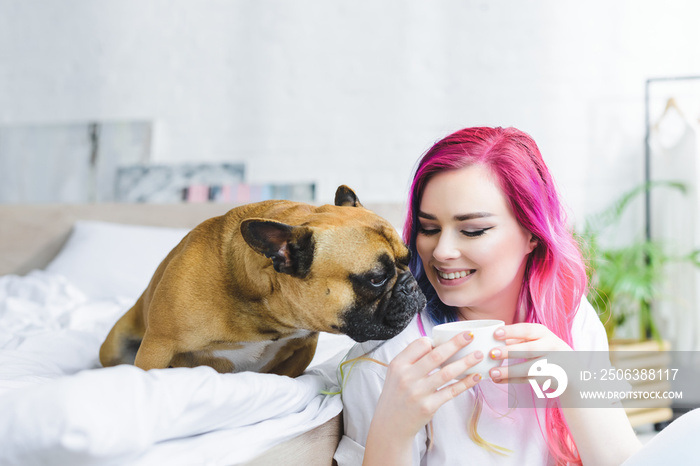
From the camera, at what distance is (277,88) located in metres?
3.29

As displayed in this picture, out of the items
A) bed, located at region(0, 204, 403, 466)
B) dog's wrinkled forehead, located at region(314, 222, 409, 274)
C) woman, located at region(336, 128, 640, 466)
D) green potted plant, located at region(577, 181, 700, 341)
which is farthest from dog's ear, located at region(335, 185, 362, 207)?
green potted plant, located at region(577, 181, 700, 341)

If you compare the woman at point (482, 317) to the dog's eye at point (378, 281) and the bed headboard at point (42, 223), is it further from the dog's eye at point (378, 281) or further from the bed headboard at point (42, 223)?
the bed headboard at point (42, 223)

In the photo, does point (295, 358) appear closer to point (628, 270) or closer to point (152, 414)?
point (152, 414)

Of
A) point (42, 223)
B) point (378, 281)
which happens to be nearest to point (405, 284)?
point (378, 281)

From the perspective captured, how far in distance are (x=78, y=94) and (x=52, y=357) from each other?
2.64 metres

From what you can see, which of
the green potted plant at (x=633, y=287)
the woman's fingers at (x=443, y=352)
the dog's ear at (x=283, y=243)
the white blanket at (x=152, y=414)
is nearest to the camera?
the white blanket at (x=152, y=414)

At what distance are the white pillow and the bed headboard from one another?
264 millimetres

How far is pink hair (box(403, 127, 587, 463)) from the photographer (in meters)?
1.15

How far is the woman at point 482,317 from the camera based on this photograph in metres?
0.88

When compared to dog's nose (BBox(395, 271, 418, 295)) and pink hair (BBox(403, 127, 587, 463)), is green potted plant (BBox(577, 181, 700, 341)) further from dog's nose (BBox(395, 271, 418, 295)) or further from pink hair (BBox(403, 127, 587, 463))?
dog's nose (BBox(395, 271, 418, 295))

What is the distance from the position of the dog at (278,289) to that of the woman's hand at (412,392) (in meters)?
0.19

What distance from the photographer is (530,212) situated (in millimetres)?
1151

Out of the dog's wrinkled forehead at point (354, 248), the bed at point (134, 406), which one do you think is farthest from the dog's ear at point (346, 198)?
the bed at point (134, 406)

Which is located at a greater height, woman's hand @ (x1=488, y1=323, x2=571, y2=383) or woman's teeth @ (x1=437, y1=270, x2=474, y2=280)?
woman's teeth @ (x1=437, y1=270, x2=474, y2=280)
